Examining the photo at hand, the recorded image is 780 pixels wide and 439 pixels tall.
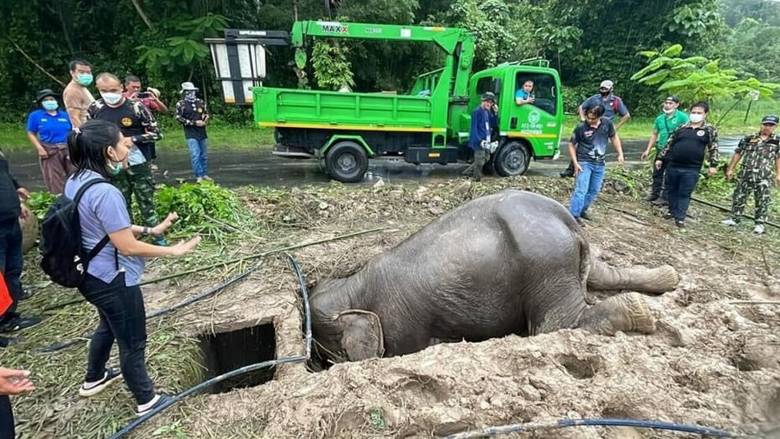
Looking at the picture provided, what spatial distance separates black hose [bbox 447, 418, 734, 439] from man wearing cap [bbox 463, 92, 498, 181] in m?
6.67

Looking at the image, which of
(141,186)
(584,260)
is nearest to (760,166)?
(584,260)

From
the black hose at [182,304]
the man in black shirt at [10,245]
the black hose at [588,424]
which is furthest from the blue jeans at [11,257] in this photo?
the black hose at [588,424]

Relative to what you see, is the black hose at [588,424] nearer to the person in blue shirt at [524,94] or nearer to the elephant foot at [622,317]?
the elephant foot at [622,317]

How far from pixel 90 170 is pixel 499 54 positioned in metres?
19.2

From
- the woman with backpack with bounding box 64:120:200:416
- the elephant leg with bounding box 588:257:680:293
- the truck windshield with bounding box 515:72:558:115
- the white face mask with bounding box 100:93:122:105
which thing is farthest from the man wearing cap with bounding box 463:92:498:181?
the woman with backpack with bounding box 64:120:200:416

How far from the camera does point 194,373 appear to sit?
11.2 ft

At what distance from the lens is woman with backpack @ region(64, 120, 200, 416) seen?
2.40 metres

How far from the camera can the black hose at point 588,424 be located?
8.00 feet

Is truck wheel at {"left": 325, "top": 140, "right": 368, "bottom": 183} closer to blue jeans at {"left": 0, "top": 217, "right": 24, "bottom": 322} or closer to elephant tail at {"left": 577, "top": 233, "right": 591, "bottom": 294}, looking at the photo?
blue jeans at {"left": 0, "top": 217, "right": 24, "bottom": 322}

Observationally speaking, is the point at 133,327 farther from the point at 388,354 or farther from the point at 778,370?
the point at 778,370

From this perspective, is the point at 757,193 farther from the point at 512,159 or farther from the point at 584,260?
the point at 584,260

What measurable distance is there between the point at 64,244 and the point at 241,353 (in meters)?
2.23

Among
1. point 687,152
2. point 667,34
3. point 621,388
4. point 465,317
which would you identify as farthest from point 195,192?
point 667,34

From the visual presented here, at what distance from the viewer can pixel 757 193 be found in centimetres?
666
